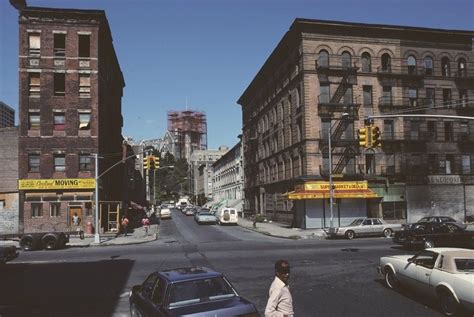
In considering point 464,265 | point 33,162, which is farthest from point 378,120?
point 464,265

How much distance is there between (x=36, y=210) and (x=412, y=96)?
37.3m

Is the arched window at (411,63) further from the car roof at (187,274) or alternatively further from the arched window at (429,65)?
the car roof at (187,274)

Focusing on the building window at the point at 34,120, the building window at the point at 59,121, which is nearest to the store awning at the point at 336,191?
the building window at the point at 59,121

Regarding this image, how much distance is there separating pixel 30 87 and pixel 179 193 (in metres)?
135

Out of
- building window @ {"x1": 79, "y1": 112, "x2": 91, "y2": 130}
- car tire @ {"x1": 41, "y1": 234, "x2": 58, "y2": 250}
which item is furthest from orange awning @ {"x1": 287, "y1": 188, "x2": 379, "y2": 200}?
car tire @ {"x1": 41, "y1": 234, "x2": 58, "y2": 250}

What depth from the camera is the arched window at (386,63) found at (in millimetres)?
42500

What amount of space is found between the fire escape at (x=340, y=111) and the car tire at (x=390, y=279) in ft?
88.1

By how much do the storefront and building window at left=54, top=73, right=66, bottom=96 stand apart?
23.4 m

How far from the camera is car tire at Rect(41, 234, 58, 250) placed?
28078 millimetres

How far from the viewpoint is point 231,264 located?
63.7ft

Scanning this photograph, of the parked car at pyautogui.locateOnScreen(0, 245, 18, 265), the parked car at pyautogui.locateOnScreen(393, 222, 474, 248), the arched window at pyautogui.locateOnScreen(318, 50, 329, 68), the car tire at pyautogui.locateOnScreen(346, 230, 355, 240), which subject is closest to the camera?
the parked car at pyautogui.locateOnScreen(0, 245, 18, 265)

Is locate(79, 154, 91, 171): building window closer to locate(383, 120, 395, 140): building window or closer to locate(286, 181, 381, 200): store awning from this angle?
locate(286, 181, 381, 200): store awning

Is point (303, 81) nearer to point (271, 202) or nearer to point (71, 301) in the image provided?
point (271, 202)

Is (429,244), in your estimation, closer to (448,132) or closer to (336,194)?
(336,194)
